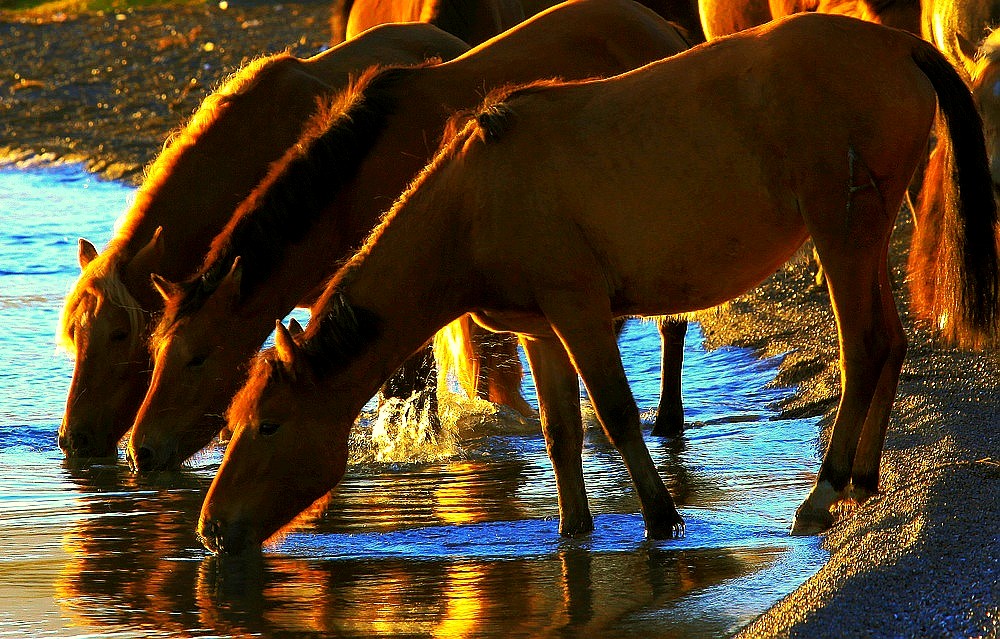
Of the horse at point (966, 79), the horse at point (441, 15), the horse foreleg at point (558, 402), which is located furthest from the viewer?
the horse at point (441, 15)

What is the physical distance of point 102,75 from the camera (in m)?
21.5

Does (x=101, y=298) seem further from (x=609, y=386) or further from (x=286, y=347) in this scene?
(x=609, y=386)

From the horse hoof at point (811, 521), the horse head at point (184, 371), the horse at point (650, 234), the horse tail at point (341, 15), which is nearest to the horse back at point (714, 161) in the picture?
the horse at point (650, 234)

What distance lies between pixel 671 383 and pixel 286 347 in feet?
8.97

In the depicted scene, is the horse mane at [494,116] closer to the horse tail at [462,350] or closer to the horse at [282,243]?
the horse at [282,243]

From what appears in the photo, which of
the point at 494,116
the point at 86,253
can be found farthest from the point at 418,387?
the point at 494,116

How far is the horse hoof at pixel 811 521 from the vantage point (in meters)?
4.96

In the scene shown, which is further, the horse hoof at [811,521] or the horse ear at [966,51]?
the horse ear at [966,51]

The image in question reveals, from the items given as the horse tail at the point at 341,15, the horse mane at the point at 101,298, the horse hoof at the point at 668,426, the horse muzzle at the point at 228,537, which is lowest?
the horse hoof at the point at 668,426

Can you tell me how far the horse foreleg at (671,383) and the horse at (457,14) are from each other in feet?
5.82

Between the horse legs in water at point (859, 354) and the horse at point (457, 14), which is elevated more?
the horse at point (457, 14)

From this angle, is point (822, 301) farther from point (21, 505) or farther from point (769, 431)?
point (21, 505)

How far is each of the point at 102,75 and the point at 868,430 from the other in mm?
18231

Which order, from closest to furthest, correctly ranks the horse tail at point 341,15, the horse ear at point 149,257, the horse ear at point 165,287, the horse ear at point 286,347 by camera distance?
the horse ear at point 286,347, the horse ear at point 165,287, the horse ear at point 149,257, the horse tail at point 341,15
